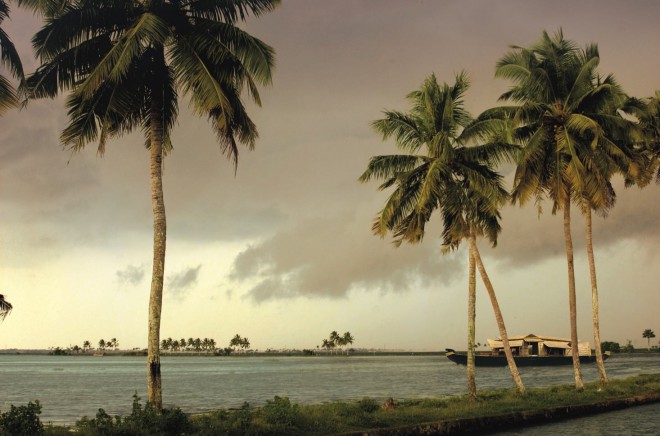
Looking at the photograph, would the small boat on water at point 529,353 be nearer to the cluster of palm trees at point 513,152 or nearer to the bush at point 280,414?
the cluster of palm trees at point 513,152

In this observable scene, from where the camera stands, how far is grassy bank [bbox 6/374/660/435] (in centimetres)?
1391

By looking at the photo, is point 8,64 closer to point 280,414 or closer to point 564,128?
point 280,414

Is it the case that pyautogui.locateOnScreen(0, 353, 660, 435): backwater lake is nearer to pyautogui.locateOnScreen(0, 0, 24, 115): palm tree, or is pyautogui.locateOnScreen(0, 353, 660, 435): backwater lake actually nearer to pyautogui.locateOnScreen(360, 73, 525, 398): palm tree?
pyautogui.locateOnScreen(360, 73, 525, 398): palm tree

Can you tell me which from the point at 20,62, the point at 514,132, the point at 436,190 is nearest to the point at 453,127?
the point at 436,190

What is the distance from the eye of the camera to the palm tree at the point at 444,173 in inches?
1032

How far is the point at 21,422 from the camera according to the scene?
1266cm

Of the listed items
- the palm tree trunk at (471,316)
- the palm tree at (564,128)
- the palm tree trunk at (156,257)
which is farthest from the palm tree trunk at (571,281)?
the palm tree trunk at (156,257)

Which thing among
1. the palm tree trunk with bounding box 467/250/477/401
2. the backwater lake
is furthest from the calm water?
the palm tree trunk with bounding box 467/250/477/401

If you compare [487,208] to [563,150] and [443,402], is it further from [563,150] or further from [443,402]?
[443,402]

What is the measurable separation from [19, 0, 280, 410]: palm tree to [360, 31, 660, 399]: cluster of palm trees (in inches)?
412

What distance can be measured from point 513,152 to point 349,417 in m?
15.0

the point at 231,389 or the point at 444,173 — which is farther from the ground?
the point at 444,173

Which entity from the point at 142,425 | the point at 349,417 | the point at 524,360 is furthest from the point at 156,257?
the point at 524,360

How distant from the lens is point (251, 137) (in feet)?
65.0
